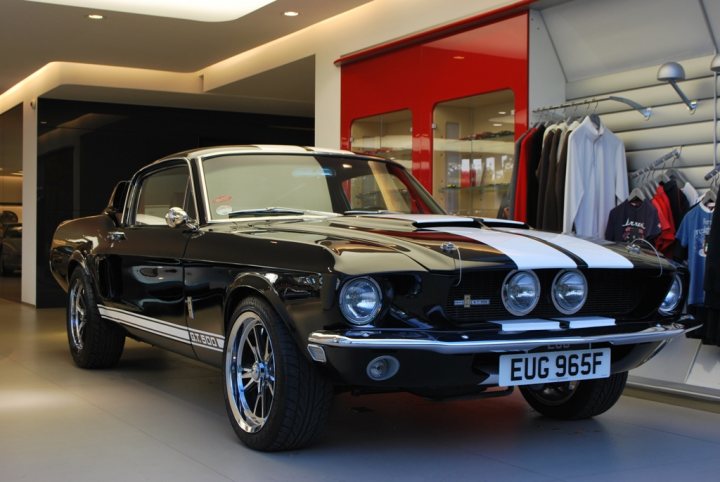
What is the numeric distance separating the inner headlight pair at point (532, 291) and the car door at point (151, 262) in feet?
6.05

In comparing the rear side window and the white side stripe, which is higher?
the rear side window

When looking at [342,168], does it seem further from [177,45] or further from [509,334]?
[177,45]

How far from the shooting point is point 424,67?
25.9 feet

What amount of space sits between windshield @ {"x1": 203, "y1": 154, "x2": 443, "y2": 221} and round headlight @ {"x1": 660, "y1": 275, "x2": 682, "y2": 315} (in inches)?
60.7

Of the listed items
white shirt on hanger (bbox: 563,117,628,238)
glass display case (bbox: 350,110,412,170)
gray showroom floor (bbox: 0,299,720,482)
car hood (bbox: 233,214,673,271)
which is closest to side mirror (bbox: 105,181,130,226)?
gray showroom floor (bbox: 0,299,720,482)

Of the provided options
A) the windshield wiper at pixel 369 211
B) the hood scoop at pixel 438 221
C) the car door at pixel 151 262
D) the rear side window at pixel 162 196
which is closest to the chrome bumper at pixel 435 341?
the hood scoop at pixel 438 221

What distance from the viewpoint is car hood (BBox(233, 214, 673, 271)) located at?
355 centimetres

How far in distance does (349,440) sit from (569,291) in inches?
48.4

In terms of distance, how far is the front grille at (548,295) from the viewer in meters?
3.55

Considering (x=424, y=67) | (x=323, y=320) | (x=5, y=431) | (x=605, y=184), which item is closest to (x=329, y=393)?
(x=323, y=320)

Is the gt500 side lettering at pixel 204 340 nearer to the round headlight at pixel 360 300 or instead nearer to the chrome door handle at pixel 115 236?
the round headlight at pixel 360 300

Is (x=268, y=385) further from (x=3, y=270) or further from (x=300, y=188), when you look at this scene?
(x=3, y=270)

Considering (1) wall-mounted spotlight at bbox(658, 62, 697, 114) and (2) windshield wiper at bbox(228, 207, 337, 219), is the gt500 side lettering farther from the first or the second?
(1) wall-mounted spotlight at bbox(658, 62, 697, 114)

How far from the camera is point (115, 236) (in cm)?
581
